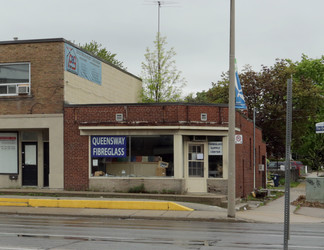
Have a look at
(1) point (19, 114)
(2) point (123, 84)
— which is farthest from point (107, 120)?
(2) point (123, 84)

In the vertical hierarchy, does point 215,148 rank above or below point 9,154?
above

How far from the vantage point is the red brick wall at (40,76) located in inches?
938

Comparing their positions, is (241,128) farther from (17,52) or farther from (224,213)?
(17,52)

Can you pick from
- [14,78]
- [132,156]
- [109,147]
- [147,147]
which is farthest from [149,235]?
[14,78]

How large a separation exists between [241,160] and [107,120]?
714 cm

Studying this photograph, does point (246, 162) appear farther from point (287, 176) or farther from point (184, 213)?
point (287, 176)

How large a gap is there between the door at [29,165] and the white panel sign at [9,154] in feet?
1.44

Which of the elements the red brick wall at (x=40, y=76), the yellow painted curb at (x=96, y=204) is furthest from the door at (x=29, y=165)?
the yellow painted curb at (x=96, y=204)

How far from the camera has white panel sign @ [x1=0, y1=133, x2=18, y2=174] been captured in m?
25.3

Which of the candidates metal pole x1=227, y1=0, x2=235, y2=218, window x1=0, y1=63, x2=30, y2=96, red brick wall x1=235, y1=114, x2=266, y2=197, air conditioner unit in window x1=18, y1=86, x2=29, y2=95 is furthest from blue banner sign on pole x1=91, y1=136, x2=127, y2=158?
metal pole x1=227, y1=0, x2=235, y2=218

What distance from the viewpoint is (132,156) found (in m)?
23.5

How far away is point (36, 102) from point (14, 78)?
5.78 feet

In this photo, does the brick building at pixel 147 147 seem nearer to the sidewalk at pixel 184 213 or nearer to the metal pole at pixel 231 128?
the sidewalk at pixel 184 213

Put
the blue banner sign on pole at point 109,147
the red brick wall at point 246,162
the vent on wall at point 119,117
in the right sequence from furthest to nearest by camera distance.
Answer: the red brick wall at point 246,162 < the blue banner sign on pole at point 109,147 < the vent on wall at point 119,117
